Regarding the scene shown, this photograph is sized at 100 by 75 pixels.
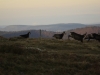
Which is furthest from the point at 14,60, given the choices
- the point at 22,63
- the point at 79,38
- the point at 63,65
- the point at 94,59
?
the point at 79,38

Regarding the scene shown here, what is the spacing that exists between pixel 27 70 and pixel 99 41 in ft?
62.9

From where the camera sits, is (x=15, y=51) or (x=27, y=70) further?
(x=15, y=51)

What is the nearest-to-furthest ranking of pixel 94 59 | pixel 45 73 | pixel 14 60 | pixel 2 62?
pixel 45 73 → pixel 2 62 → pixel 14 60 → pixel 94 59

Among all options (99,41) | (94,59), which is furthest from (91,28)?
(94,59)

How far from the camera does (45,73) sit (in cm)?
1340

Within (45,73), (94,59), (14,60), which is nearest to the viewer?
(45,73)

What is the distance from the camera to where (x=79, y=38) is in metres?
30.8

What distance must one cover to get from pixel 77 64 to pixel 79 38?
15213mm

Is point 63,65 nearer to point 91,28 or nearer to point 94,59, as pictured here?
point 94,59

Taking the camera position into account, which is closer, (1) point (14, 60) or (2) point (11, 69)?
(2) point (11, 69)

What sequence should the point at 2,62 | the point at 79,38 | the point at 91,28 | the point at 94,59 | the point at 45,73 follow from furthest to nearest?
the point at 91,28 < the point at 79,38 < the point at 94,59 < the point at 2,62 < the point at 45,73

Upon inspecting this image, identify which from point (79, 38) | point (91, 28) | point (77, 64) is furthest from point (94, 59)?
point (91, 28)

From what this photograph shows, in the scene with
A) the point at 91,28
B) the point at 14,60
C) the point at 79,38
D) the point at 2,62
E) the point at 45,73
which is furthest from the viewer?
the point at 91,28

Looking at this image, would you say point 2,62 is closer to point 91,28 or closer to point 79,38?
point 79,38
